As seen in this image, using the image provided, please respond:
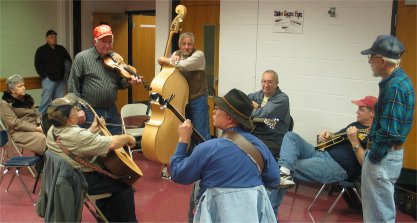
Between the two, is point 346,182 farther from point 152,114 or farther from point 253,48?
point 253,48

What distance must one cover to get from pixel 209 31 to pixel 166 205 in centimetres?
272

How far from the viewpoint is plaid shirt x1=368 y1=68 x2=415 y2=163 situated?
2695 millimetres

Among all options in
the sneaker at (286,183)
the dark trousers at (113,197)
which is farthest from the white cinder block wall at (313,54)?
the dark trousers at (113,197)

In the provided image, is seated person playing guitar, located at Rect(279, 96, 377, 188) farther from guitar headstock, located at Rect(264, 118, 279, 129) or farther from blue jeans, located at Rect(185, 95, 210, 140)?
blue jeans, located at Rect(185, 95, 210, 140)

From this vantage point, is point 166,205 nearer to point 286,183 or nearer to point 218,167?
point 286,183

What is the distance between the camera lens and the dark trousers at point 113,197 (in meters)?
2.98

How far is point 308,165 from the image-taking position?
12.5 feet

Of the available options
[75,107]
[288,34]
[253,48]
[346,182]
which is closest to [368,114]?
[346,182]

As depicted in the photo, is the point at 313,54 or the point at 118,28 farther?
the point at 118,28

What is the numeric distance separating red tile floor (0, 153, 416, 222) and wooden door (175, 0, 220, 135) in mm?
1753

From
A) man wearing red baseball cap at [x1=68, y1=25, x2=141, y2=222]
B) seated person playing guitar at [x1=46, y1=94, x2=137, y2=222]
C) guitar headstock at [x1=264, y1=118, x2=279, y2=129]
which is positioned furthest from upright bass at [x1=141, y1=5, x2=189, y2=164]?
seated person playing guitar at [x1=46, y1=94, x2=137, y2=222]

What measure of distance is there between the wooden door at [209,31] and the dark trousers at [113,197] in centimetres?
296

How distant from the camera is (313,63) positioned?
4.98m

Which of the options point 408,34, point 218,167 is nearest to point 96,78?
point 218,167
